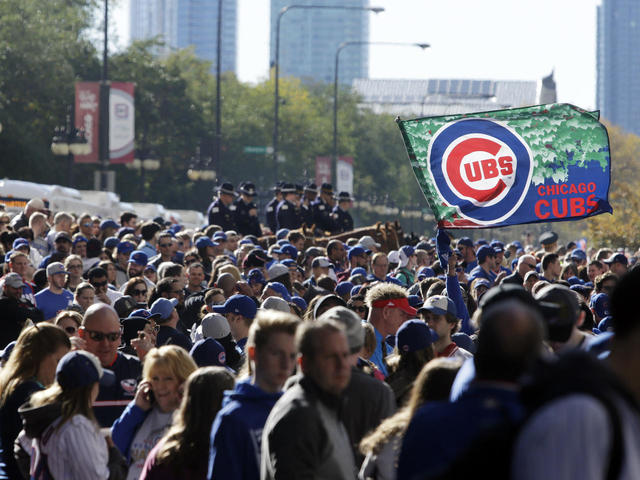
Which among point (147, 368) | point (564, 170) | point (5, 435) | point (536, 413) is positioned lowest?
point (5, 435)

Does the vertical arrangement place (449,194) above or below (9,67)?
below

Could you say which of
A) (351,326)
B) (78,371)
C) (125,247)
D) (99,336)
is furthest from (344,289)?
(78,371)

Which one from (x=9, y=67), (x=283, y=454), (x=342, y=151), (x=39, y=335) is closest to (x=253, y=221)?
(x=39, y=335)

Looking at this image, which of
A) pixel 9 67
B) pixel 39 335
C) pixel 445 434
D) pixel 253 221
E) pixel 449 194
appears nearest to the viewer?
pixel 445 434

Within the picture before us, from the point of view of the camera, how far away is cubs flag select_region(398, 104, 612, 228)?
10820mm

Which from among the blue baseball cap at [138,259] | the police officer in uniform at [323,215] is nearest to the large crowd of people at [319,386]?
the blue baseball cap at [138,259]

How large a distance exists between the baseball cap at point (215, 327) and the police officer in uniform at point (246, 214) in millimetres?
13186

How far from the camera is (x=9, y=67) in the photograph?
178ft

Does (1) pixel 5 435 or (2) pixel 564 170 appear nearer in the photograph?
(1) pixel 5 435

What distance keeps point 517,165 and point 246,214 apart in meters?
11.4

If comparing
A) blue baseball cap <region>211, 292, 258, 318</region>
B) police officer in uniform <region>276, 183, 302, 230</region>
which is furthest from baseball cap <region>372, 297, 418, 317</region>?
police officer in uniform <region>276, 183, 302, 230</region>

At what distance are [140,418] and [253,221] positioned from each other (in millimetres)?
15924

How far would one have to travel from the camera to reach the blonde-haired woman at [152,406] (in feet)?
19.8

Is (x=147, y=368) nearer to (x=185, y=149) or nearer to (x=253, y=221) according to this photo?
(x=253, y=221)
